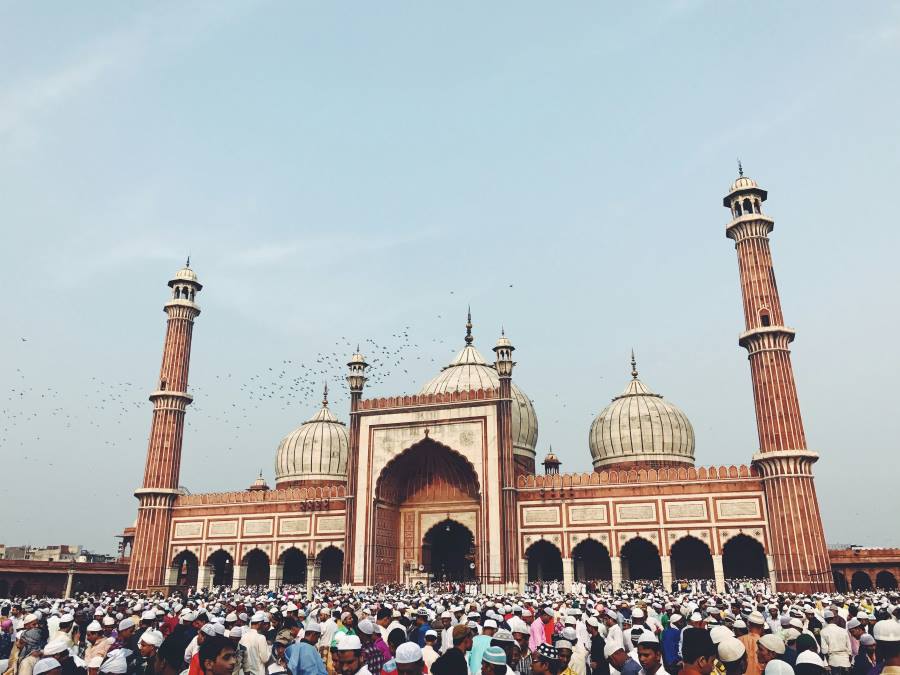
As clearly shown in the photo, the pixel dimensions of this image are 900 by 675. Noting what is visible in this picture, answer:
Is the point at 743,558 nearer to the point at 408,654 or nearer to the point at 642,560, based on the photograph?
the point at 642,560

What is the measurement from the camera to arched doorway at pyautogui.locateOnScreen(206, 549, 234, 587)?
34594mm

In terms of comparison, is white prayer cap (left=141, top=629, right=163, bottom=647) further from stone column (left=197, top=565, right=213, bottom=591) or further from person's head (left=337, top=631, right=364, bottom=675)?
stone column (left=197, top=565, right=213, bottom=591)

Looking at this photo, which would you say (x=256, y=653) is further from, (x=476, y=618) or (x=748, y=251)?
(x=748, y=251)

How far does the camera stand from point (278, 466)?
129ft

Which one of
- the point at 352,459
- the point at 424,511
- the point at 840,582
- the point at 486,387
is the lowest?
the point at 840,582

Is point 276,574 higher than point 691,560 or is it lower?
lower

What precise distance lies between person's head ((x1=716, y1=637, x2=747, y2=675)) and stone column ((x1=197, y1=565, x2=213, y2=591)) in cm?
3170

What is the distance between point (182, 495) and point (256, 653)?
29163 mm

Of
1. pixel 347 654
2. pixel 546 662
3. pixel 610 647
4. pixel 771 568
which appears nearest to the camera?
pixel 546 662

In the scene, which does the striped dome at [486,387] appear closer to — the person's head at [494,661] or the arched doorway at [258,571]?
the arched doorway at [258,571]

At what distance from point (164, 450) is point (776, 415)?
1033 inches

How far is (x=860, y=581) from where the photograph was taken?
27.7 meters

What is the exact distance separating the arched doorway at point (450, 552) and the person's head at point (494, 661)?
27.1m

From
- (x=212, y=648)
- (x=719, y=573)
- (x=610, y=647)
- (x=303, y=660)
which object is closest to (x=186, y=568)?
(x=719, y=573)
